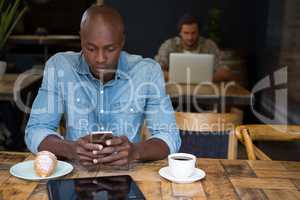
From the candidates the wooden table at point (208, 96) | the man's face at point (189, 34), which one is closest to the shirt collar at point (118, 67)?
the wooden table at point (208, 96)

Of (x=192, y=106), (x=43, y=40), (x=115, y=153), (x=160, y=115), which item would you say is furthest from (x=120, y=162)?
(x=43, y=40)

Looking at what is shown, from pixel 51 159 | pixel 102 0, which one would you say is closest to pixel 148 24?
pixel 102 0

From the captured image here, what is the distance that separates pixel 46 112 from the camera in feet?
5.64

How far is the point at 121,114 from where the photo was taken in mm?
1860

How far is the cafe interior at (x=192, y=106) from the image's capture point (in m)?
1.30

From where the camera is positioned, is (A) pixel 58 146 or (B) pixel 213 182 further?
(A) pixel 58 146

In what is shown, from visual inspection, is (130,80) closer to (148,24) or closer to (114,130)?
(114,130)

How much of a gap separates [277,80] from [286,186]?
329cm

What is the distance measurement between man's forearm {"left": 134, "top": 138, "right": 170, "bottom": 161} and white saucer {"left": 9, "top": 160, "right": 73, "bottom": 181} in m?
0.24

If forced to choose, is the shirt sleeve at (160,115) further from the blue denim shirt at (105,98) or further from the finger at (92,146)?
the finger at (92,146)

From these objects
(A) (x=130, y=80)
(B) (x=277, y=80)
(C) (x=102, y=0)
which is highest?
(C) (x=102, y=0)

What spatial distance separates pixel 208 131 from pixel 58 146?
75cm

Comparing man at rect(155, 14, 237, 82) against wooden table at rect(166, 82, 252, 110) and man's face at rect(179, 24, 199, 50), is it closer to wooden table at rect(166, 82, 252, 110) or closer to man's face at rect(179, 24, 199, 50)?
man's face at rect(179, 24, 199, 50)

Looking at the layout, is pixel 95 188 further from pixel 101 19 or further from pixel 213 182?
pixel 101 19
